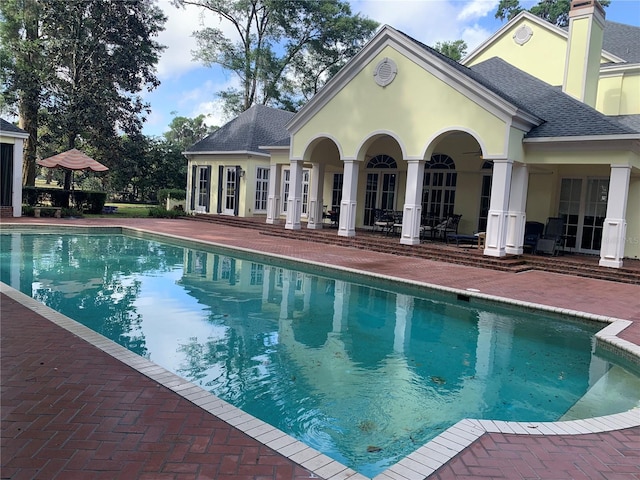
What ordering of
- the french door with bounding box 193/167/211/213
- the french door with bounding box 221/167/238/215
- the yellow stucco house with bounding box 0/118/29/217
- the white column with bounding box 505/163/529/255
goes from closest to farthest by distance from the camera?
1. the white column with bounding box 505/163/529/255
2. the yellow stucco house with bounding box 0/118/29/217
3. the french door with bounding box 221/167/238/215
4. the french door with bounding box 193/167/211/213

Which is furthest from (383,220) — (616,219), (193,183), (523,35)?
(193,183)

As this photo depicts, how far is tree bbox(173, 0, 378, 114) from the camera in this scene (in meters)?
32.5

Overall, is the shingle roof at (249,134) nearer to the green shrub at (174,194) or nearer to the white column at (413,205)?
the green shrub at (174,194)

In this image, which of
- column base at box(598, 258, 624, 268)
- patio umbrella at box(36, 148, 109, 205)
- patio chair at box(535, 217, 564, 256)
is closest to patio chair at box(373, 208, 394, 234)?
patio chair at box(535, 217, 564, 256)

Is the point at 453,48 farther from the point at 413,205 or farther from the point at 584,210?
the point at 413,205

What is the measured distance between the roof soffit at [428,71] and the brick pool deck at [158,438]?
32.5 feet

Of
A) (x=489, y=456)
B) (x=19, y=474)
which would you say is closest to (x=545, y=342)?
(x=489, y=456)

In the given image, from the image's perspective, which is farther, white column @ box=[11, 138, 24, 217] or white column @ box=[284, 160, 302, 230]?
white column @ box=[11, 138, 24, 217]

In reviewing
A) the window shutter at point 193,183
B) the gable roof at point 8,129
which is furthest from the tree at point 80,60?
the window shutter at point 193,183

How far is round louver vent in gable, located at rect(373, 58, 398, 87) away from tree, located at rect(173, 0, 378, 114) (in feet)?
63.4

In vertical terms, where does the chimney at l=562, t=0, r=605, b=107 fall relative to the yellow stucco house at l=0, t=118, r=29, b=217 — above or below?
above

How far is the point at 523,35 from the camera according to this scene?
19.9m

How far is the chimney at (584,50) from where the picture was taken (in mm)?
14836

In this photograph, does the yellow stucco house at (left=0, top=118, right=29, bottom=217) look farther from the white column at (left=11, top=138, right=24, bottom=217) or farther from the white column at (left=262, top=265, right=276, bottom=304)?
the white column at (left=262, top=265, right=276, bottom=304)
